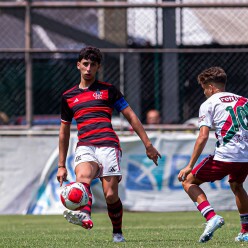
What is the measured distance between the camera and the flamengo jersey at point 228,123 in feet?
28.5

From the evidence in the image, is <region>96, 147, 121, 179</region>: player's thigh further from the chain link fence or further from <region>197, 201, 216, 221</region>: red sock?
the chain link fence

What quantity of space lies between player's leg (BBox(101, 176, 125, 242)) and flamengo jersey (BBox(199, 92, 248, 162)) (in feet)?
3.35

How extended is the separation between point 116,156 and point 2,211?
652cm

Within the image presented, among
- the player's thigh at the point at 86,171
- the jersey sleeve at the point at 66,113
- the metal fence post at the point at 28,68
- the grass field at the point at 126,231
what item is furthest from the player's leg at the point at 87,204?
the metal fence post at the point at 28,68

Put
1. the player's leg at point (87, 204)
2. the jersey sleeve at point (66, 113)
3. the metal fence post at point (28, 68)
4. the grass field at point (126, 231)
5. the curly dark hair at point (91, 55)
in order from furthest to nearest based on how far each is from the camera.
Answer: the metal fence post at point (28, 68) → the jersey sleeve at point (66, 113) → the curly dark hair at point (91, 55) → the grass field at point (126, 231) → the player's leg at point (87, 204)

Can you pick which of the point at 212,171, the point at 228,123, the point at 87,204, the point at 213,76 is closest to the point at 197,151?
the point at 212,171

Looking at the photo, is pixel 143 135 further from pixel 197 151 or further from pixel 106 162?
pixel 197 151

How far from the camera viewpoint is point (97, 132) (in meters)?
8.72

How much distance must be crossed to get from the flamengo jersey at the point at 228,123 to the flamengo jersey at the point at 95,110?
2.82 ft

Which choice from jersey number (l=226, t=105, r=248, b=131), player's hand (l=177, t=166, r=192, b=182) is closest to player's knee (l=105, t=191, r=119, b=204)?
player's hand (l=177, t=166, r=192, b=182)

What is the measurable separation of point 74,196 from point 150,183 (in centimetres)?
674

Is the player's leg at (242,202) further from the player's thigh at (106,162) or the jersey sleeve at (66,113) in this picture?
the jersey sleeve at (66,113)

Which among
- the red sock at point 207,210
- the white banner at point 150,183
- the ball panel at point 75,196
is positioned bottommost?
the white banner at point 150,183

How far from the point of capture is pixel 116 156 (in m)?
8.71
